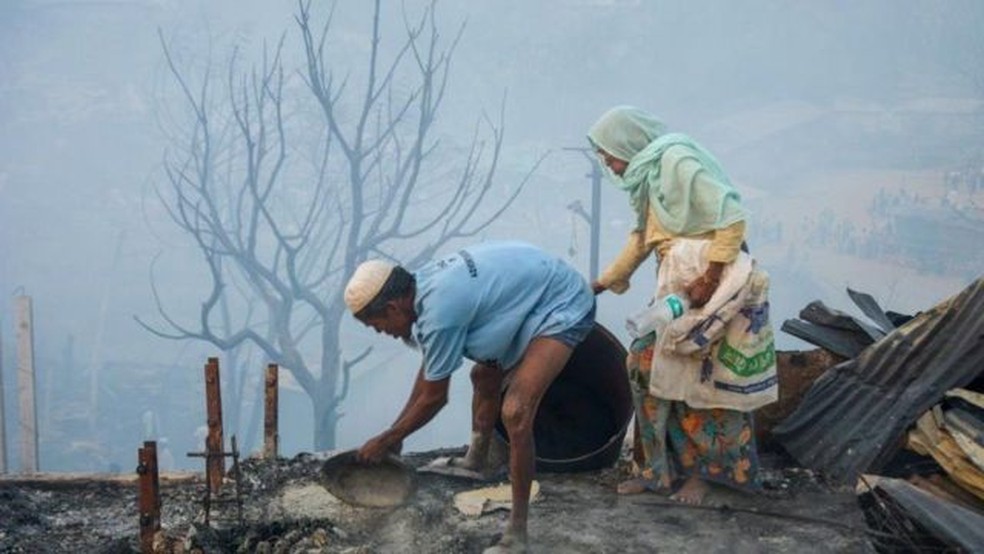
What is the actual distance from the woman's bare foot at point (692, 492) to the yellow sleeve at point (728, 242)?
3.76 feet

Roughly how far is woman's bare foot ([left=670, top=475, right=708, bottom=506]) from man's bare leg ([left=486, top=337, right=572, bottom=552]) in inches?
39.3

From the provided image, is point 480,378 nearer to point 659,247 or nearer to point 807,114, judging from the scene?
point 659,247

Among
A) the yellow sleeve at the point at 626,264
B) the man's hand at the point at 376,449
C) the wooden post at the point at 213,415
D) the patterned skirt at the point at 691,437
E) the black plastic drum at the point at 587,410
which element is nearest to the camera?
the man's hand at the point at 376,449

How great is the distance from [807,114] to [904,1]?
4.84 metres

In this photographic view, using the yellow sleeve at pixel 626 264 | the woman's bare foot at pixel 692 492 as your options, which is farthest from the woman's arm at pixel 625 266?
the woman's bare foot at pixel 692 492

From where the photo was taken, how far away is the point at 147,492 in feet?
13.1

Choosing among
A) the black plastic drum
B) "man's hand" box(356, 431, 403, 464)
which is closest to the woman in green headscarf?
the black plastic drum

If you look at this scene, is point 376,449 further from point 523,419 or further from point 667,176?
point 667,176

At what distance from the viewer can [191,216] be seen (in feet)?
97.7

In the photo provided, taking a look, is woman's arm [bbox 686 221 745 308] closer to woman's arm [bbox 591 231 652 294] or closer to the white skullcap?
woman's arm [bbox 591 231 652 294]

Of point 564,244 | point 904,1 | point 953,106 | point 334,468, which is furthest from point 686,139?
point 904,1

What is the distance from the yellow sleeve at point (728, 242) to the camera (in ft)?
14.8

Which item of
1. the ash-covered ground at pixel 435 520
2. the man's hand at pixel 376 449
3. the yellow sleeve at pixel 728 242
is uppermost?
the yellow sleeve at pixel 728 242

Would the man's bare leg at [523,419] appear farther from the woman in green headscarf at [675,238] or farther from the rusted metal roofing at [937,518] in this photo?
the rusted metal roofing at [937,518]
